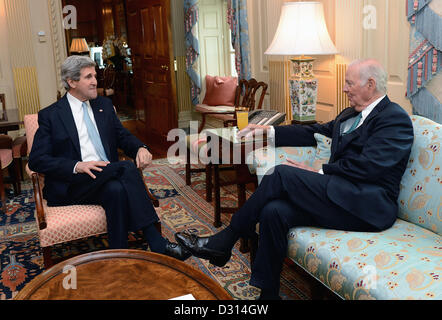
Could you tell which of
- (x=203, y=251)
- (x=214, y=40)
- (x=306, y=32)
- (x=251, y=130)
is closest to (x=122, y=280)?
(x=203, y=251)

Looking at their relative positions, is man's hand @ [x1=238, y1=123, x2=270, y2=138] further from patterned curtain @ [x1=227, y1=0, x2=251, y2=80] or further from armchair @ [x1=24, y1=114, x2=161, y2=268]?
patterned curtain @ [x1=227, y1=0, x2=251, y2=80]

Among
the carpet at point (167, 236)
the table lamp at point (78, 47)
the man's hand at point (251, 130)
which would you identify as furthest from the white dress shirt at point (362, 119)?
the table lamp at point (78, 47)

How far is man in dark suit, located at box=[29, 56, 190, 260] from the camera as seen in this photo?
252cm

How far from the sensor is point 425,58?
8.42ft

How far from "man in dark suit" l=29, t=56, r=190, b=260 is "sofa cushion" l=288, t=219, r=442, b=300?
725 millimetres

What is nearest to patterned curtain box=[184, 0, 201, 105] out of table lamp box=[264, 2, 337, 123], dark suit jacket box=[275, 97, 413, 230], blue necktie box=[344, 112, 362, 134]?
table lamp box=[264, 2, 337, 123]

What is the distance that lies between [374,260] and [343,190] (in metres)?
0.44

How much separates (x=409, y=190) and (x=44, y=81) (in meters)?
5.17

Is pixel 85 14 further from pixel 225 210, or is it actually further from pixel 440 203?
pixel 440 203

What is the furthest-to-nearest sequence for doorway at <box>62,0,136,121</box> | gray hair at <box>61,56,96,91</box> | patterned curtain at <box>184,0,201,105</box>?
doorway at <box>62,0,136,121</box>, patterned curtain at <box>184,0,201,105</box>, gray hair at <box>61,56,96,91</box>

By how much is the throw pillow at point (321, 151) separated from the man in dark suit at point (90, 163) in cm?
90

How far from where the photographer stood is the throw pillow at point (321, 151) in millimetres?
2596

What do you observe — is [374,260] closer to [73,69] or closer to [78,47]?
[73,69]

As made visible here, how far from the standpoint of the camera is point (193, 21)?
5.91 metres
